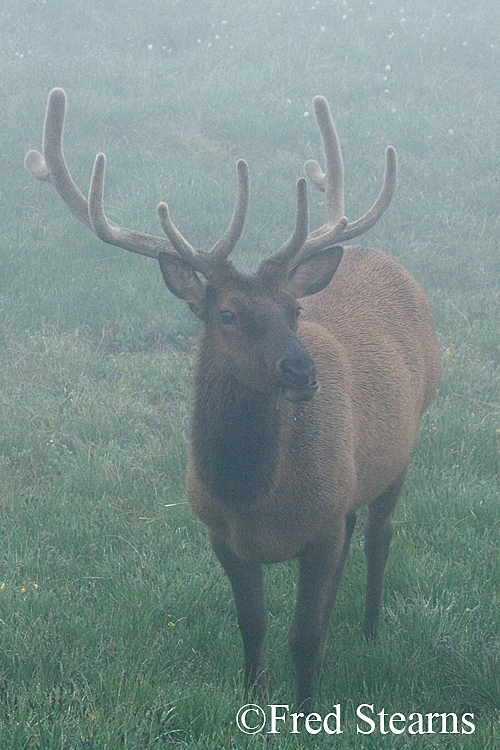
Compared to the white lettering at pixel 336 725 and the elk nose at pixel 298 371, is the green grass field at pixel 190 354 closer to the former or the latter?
the white lettering at pixel 336 725

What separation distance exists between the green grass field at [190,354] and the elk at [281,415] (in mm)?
491

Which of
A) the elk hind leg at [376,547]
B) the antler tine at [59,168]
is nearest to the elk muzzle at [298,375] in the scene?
the elk hind leg at [376,547]

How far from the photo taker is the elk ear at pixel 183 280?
4.02 m

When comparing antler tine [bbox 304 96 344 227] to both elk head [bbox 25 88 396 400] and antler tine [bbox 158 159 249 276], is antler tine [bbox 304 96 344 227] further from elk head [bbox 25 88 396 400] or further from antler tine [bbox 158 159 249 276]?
antler tine [bbox 158 159 249 276]

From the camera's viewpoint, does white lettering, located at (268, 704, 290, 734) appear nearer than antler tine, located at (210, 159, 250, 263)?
Yes

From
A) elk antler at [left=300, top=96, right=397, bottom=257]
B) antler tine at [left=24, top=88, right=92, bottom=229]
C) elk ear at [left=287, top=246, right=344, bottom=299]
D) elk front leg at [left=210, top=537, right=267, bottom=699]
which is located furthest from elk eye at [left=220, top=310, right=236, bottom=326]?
antler tine at [left=24, top=88, right=92, bottom=229]

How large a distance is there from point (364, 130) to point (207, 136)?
216cm

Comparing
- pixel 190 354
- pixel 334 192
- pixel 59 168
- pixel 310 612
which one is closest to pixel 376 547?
pixel 310 612

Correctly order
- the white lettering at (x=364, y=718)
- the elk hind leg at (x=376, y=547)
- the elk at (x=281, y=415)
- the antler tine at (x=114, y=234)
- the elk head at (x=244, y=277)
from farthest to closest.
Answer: the elk hind leg at (x=376, y=547) → the antler tine at (x=114, y=234) → the elk at (x=281, y=415) → the elk head at (x=244, y=277) → the white lettering at (x=364, y=718)

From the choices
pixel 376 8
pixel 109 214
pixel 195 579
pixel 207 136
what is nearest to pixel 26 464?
pixel 195 579

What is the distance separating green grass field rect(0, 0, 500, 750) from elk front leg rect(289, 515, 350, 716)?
4.9 inches

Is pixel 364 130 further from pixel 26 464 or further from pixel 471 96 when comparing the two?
pixel 26 464

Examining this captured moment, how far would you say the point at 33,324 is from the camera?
7969mm

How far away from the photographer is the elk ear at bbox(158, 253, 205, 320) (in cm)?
402
